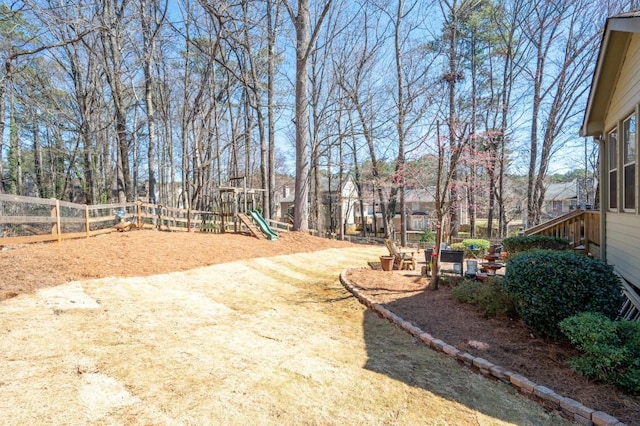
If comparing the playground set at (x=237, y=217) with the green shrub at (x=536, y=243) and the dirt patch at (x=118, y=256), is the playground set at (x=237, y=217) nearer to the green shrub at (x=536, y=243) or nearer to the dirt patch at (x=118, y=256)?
the dirt patch at (x=118, y=256)

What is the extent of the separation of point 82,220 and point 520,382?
10643 millimetres

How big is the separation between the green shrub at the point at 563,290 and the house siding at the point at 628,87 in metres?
2.51

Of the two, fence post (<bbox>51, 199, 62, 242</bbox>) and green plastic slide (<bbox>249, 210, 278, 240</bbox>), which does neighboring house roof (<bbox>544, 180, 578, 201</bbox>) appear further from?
fence post (<bbox>51, 199, 62, 242</bbox>)

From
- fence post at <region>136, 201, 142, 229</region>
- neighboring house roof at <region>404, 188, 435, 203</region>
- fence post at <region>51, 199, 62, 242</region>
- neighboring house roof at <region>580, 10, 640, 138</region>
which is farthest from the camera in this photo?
neighboring house roof at <region>404, 188, 435, 203</region>

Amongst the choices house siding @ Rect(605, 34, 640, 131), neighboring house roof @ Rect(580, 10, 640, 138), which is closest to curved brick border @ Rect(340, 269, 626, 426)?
house siding @ Rect(605, 34, 640, 131)

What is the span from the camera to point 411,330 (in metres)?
4.10

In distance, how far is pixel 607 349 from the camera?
2770mm

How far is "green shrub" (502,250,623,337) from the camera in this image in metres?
3.46

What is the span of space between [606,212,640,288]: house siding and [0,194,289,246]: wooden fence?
10.9 meters

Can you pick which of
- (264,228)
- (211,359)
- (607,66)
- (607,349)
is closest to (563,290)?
(607,349)

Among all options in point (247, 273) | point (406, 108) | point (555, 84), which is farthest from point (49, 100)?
point (555, 84)

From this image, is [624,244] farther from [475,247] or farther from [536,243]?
[475,247]

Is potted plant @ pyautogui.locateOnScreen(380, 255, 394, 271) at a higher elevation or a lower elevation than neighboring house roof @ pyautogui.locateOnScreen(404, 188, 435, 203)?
lower

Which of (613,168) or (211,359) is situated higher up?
(613,168)
